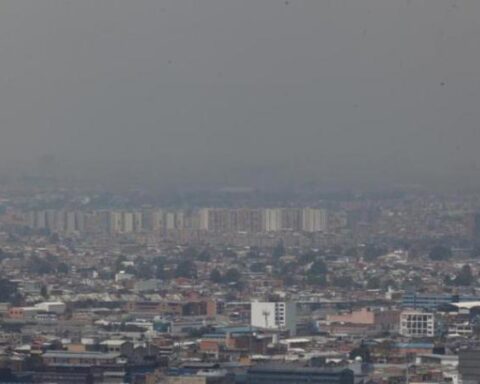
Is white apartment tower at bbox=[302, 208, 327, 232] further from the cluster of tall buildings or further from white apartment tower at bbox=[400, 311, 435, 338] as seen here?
white apartment tower at bbox=[400, 311, 435, 338]

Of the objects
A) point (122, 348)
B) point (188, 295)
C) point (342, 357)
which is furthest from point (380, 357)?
point (188, 295)

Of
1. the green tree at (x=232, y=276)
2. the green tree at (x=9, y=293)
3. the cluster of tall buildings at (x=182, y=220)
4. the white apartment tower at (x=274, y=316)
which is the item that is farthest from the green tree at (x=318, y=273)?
the white apartment tower at (x=274, y=316)

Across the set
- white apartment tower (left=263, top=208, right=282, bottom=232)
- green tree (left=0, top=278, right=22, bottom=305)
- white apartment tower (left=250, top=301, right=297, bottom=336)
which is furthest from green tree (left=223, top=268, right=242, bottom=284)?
white apartment tower (left=250, top=301, right=297, bottom=336)

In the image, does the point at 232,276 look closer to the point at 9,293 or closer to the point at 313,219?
the point at 9,293

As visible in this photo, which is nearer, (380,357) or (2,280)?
(380,357)

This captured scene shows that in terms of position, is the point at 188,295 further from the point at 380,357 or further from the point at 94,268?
the point at 380,357

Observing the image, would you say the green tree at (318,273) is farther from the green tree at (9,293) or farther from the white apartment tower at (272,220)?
the green tree at (9,293)

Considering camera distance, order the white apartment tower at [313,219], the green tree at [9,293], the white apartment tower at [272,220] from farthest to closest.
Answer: the white apartment tower at [272,220]
the white apartment tower at [313,219]
the green tree at [9,293]

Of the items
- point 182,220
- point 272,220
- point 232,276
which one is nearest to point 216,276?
point 232,276

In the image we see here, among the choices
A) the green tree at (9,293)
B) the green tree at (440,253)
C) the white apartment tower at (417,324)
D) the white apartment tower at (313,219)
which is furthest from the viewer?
the white apartment tower at (313,219)
